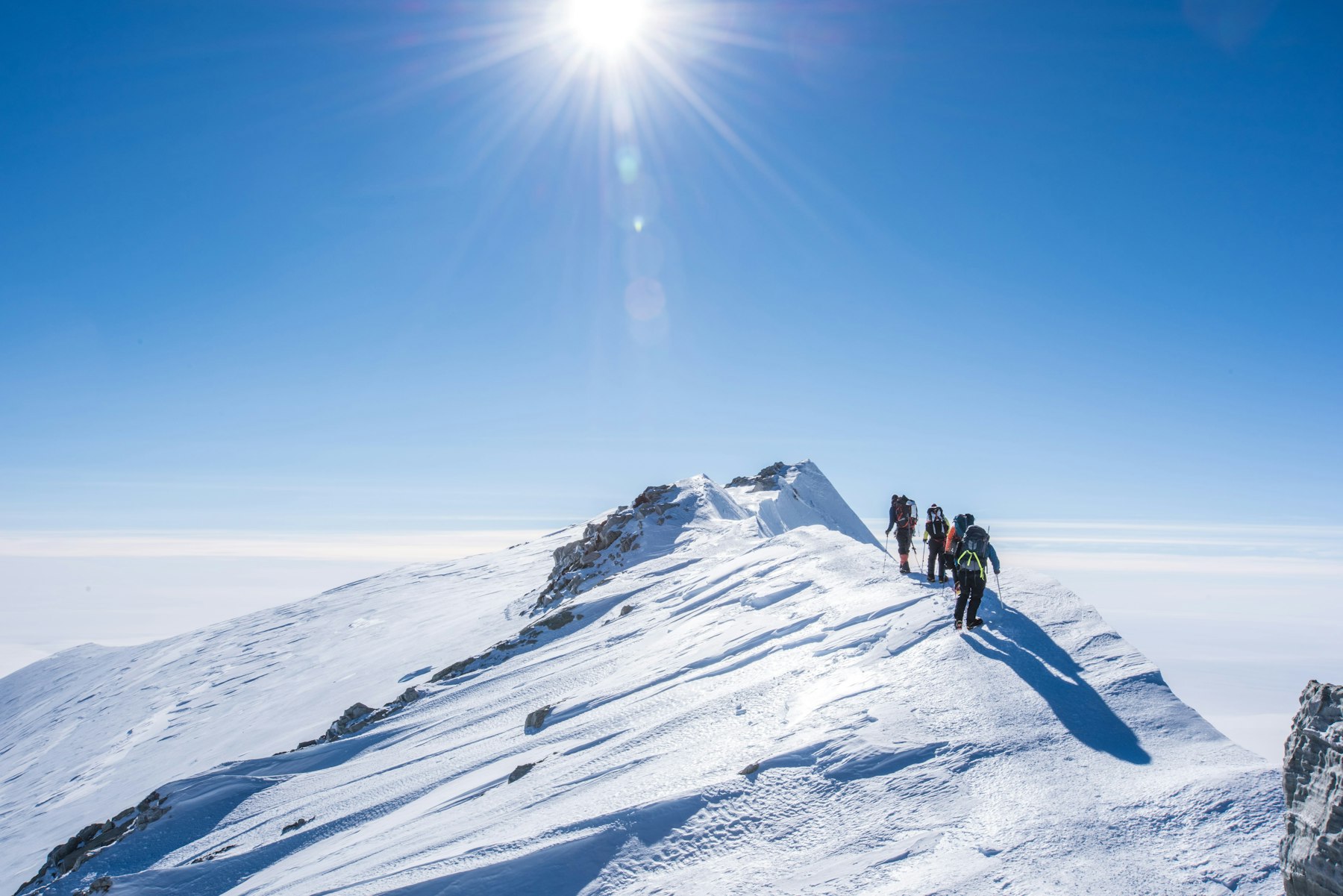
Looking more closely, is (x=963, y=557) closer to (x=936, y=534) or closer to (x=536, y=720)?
(x=936, y=534)

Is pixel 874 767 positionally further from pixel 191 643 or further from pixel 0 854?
pixel 191 643

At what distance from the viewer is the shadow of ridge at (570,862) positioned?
7418 millimetres

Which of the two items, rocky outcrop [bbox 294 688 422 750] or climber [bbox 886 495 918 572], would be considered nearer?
climber [bbox 886 495 918 572]

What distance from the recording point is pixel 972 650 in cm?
1023

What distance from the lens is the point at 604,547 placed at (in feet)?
107

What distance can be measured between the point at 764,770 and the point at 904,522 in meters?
11.0

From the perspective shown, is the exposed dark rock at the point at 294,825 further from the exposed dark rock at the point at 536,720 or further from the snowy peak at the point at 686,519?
the snowy peak at the point at 686,519

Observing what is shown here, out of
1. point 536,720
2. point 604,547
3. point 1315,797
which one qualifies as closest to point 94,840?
point 536,720

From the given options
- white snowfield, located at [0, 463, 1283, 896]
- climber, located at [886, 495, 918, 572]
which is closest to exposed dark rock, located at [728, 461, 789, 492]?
white snowfield, located at [0, 463, 1283, 896]

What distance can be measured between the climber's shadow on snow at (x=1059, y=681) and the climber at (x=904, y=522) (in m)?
5.27

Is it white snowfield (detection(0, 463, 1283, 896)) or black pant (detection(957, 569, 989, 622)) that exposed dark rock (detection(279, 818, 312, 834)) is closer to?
white snowfield (detection(0, 463, 1283, 896))

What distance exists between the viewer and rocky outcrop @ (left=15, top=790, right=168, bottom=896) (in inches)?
673

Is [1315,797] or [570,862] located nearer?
[1315,797]

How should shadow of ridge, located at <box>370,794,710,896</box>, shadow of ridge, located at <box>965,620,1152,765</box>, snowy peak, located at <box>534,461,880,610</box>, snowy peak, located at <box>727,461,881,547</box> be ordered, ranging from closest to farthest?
shadow of ridge, located at <box>370,794,710,896</box>
shadow of ridge, located at <box>965,620,1152,765</box>
snowy peak, located at <box>534,461,880,610</box>
snowy peak, located at <box>727,461,881,547</box>
